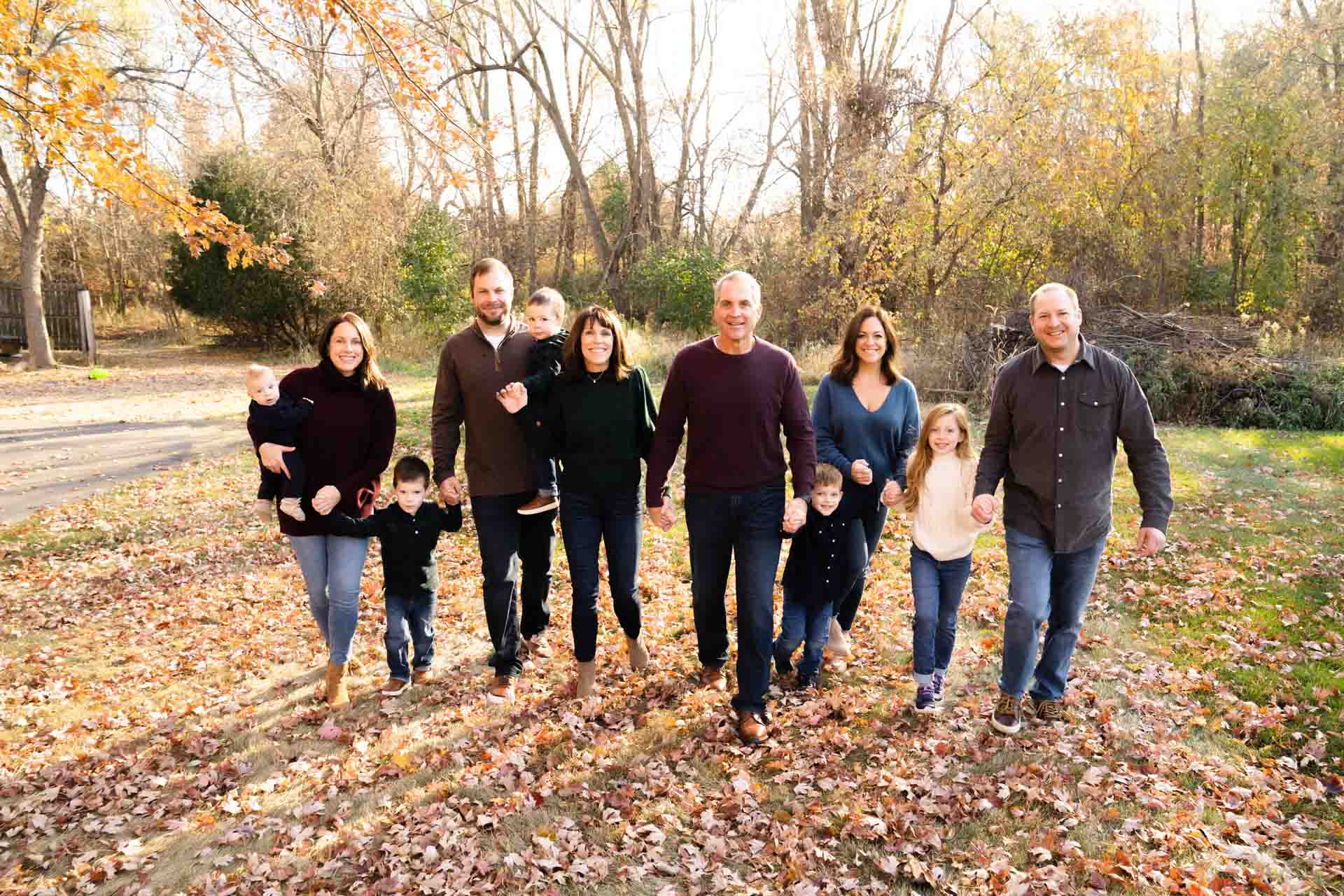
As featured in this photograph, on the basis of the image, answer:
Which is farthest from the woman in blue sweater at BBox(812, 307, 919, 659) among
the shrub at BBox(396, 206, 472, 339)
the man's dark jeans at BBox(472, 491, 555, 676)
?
the shrub at BBox(396, 206, 472, 339)

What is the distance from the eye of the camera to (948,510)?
421 cm

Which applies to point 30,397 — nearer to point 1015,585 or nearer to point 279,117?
point 279,117

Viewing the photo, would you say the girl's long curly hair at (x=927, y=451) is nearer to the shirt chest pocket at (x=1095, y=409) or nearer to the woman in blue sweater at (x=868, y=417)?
the woman in blue sweater at (x=868, y=417)

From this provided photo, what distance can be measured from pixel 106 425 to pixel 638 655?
1172 centimetres

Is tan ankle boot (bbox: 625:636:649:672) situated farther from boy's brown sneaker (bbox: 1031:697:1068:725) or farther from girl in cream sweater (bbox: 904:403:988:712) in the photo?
boy's brown sneaker (bbox: 1031:697:1068:725)

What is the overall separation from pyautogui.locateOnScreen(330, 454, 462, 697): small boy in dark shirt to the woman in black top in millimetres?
654

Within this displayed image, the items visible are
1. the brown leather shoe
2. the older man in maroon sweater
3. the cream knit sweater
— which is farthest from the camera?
the cream knit sweater

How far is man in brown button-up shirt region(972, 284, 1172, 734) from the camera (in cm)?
381

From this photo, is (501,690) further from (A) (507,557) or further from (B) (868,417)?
(B) (868,417)

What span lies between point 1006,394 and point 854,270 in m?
12.9

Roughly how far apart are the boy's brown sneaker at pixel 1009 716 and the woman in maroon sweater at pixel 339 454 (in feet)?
11.1

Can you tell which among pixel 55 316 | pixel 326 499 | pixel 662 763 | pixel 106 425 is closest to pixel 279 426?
pixel 326 499

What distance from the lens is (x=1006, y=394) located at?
4.02 metres

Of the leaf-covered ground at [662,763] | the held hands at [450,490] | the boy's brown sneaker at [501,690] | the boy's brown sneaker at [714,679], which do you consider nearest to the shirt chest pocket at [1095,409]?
the leaf-covered ground at [662,763]
